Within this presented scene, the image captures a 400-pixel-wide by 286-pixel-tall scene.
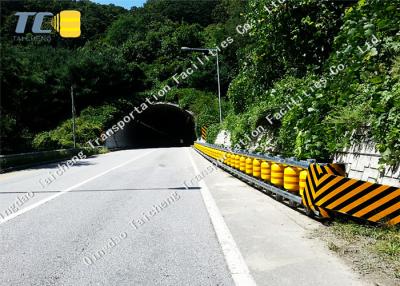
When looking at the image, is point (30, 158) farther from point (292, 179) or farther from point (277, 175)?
point (292, 179)

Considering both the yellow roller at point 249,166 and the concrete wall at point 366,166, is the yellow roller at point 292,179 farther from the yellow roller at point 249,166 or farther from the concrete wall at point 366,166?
the yellow roller at point 249,166

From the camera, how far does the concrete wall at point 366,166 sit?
623 cm

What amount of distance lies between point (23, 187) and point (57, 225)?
22.2 ft

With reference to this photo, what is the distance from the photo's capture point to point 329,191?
6316 mm

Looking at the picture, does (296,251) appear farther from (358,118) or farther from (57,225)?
(57,225)

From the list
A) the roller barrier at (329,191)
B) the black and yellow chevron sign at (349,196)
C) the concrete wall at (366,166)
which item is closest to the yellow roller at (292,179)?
the roller barrier at (329,191)

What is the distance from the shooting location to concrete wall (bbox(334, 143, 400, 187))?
623cm

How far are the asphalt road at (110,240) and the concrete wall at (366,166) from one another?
278 centimetres

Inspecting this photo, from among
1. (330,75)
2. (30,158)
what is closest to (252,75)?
(330,75)

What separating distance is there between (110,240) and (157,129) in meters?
67.0

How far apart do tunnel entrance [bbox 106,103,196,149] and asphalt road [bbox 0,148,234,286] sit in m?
40.2

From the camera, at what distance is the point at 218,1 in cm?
8750

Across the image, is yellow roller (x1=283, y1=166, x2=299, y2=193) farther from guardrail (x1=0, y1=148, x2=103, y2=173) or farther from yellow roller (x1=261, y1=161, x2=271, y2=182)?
guardrail (x1=0, y1=148, x2=103, y2=173)

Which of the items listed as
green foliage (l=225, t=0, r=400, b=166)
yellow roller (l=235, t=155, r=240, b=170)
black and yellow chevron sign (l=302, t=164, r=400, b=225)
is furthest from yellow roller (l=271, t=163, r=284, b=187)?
yellow roller (l=235, t=155, r=240, b=170)
